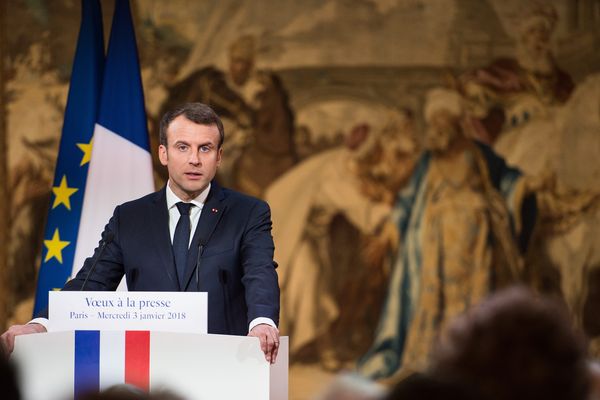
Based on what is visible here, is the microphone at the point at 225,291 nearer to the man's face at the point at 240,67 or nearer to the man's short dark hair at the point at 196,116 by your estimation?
the man's short dark hair at the point at 196,116

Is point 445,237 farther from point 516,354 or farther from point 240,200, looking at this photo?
point 516,354

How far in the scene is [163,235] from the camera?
4137mm

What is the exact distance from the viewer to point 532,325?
1.28m

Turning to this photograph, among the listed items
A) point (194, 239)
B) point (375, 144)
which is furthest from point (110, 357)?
point (375, 144)

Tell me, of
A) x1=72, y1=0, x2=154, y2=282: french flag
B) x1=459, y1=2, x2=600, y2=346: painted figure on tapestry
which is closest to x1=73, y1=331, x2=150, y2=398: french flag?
x1=72, y1=0, x2=154, y2=282: french flag

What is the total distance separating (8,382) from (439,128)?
8927mm

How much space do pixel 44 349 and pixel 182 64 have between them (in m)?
6.92

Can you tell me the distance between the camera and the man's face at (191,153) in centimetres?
420

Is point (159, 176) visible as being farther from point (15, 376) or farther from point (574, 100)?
point (15, 376)

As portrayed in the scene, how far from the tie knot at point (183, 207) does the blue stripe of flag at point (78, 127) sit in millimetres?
2828

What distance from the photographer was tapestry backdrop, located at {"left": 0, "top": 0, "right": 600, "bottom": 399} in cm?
967

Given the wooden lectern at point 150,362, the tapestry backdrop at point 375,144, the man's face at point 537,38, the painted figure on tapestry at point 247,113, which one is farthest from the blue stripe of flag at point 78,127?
the man's face at point 537,38

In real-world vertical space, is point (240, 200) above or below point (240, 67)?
below

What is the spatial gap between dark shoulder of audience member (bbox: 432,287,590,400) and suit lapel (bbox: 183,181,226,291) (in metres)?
2.75
